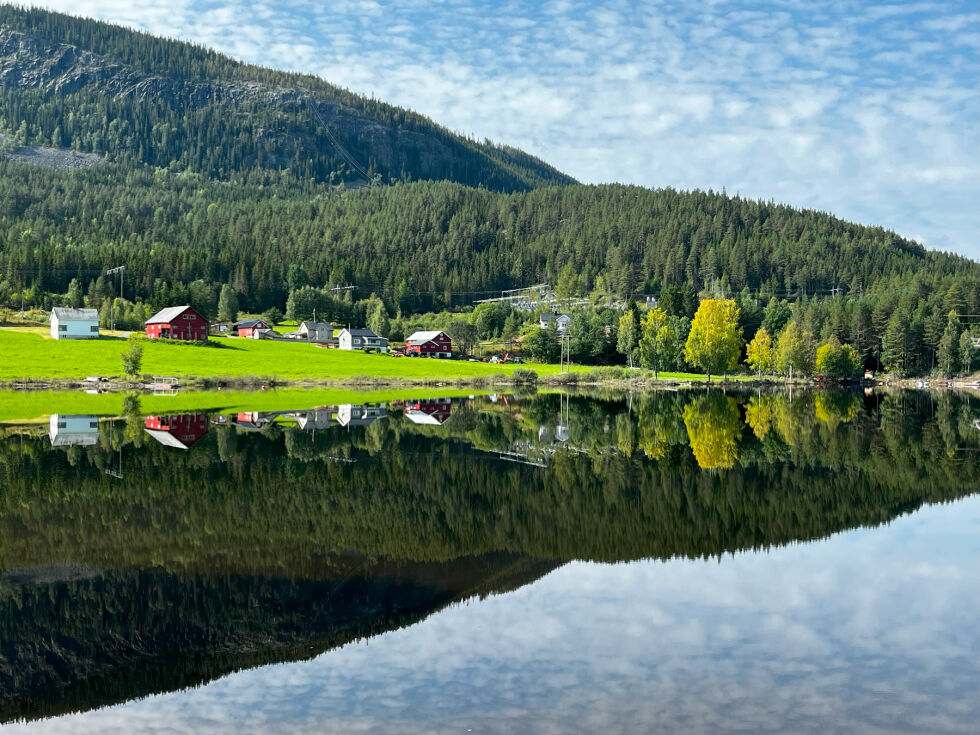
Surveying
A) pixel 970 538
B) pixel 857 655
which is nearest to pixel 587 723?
pixel 857 655

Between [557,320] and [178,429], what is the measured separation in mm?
124411

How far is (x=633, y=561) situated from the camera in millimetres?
18812

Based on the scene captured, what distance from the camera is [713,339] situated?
4454 inches

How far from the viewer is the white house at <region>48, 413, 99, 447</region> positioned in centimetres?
3850

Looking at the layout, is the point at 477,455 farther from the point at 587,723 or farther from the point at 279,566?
the point at 587,723

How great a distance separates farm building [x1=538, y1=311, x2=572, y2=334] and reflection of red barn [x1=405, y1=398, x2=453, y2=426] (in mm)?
74036

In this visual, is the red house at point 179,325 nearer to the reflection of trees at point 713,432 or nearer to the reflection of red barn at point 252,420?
the reflection of red barn at point 252,420

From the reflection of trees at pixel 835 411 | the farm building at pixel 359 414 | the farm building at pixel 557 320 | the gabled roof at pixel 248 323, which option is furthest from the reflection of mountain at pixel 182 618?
the gabled roof at pixel 248 323

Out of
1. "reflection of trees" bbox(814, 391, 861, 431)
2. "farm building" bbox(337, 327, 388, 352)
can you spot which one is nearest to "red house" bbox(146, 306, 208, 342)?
"farm building" bbox(337, 327, 388, 352)

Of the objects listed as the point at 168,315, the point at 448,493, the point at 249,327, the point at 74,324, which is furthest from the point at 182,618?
the point at 249,327

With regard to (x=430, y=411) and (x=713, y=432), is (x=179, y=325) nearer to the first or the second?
(x=430, y=411)

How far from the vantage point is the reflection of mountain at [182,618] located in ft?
40.6

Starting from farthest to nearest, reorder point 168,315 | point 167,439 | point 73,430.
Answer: point 168,315 < point 73,430 < point 167,439

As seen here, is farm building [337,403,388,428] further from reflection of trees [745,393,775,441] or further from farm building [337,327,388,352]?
farm building [337,327,388,352]
